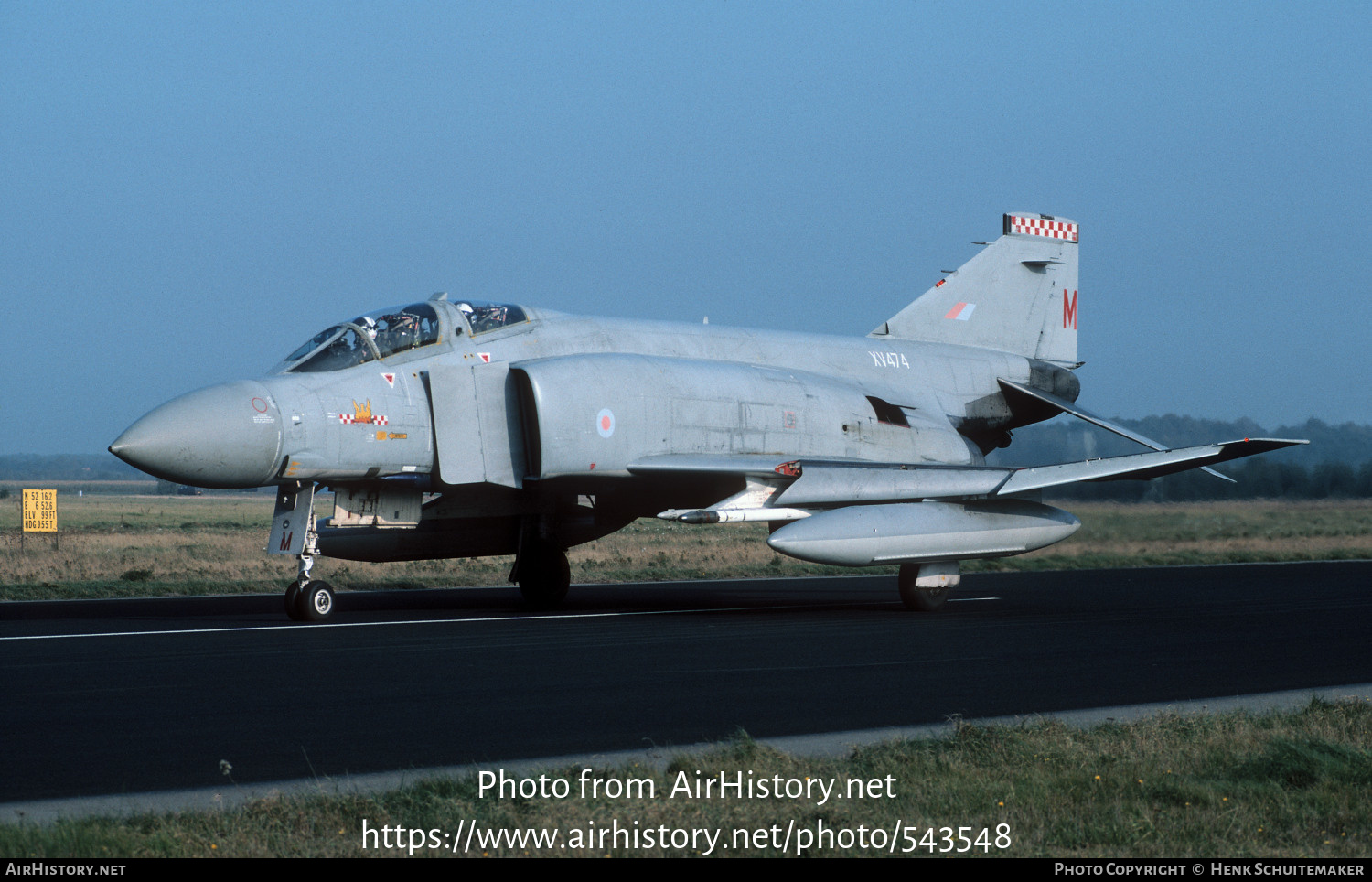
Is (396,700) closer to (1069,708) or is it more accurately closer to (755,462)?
(1069,708)

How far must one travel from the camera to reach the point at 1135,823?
16.3ft

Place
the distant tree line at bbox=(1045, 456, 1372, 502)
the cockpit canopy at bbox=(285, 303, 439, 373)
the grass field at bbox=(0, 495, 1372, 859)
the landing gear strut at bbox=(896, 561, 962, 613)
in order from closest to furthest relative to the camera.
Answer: the grass field at bbox=(0, 495, 1372, 859) → the cockpit canopy at bbox=(285, 303, 439, 373) → the landing gear strut at bbox=(896, 561, 962, 613) → the distant tree line at bbox=(1045, 456, 1372, 502)

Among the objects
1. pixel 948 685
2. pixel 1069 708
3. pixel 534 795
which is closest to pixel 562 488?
pixel 948 685

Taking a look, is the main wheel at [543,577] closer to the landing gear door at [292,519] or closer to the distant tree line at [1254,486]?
the landing gear door at [292,519]

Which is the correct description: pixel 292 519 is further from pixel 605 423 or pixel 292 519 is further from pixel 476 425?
pixel 605 423

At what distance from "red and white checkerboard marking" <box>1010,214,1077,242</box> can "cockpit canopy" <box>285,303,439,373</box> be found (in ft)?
33.4

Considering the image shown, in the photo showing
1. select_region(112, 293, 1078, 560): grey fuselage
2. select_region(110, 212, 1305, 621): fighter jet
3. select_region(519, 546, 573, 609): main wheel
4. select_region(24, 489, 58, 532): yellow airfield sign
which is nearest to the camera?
select_region(112, 293, 1078, 560): grey fuselage

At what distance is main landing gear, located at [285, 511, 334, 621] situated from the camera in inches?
534

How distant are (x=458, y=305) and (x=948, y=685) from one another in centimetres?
769

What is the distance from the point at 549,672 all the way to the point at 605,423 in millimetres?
5131

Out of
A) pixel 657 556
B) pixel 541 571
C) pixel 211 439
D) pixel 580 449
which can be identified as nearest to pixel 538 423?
pixel 580 449

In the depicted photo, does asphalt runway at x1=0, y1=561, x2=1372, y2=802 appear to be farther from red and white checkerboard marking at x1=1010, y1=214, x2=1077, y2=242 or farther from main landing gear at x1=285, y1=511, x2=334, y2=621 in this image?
red and white checkerboard marking at x1=1010, y1=214, x2=1077, y2=242

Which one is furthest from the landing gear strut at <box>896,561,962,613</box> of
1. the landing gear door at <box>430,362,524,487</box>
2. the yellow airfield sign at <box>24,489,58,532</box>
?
the yellow airfield sign at <box>24,489,58,532</box>

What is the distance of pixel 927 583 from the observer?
51.2ft
